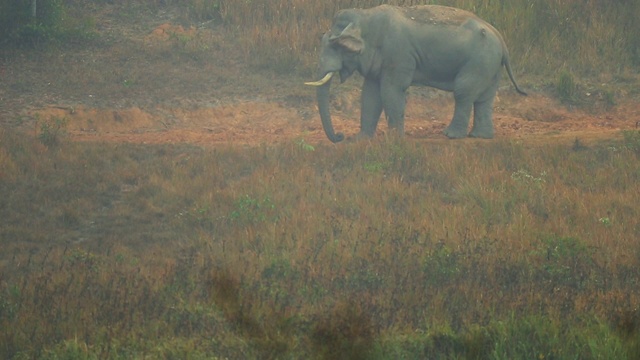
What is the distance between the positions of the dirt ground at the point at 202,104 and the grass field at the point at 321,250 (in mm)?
1620

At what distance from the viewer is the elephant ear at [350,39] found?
12.8 metres

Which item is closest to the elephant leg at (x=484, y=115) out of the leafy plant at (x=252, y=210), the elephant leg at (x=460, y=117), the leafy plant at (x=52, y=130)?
the elephant leg at (x=460, y=117)

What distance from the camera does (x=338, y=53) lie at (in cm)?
1301

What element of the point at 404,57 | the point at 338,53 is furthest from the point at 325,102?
the point at 404,57

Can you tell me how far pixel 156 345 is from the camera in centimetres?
681

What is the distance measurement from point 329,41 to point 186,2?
711 centimetres

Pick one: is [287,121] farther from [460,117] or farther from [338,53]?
[460,117]

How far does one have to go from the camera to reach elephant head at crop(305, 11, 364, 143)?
12.9m

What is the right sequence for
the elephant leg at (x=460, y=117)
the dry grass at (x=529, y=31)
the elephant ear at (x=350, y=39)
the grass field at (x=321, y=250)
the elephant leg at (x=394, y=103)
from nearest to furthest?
1. the grass field at (x=321, y=250)
2. the elephant ear at (x=350, y=39)
3. the elephant leg at (x=394, y=103)
4. the elephant leg at (x=460, y=117)
5. the dry grass at (x=529, y=31)

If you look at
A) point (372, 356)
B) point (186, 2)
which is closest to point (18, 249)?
point (372, 356)

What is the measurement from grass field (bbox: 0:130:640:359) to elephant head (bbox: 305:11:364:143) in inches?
26.5

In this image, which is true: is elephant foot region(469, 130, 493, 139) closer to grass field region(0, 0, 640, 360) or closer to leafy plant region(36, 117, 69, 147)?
grass field region(0, 0, 640, 360)

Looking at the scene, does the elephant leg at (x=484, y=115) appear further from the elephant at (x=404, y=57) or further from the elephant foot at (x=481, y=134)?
the elephant at (x=404, y=57)

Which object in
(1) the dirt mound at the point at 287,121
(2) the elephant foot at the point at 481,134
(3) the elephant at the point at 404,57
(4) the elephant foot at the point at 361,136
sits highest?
(3) the elephant at the point at 404,57
